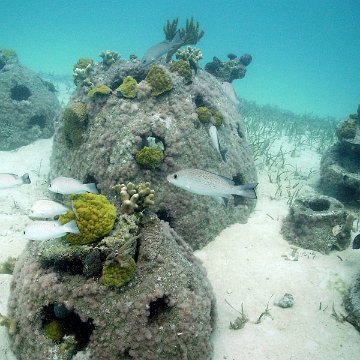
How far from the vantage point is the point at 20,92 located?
44.7 ft

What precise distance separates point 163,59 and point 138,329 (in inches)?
301

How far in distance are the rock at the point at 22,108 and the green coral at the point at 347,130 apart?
38.3 ft

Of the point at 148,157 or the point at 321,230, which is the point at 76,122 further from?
the point at 321,230

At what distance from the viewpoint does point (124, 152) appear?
6.78 metres

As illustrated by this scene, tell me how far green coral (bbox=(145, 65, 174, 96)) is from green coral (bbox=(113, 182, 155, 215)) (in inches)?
133

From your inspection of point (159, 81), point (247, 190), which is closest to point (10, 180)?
point (247, 190)

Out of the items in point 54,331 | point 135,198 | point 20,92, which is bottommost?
point 54,331

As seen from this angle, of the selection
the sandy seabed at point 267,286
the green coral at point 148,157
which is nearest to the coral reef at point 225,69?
the sandy seabed at point 267,286

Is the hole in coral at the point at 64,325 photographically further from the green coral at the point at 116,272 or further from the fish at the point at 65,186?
the fish at the point at 65,186

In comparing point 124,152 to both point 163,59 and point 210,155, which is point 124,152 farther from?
point 163,59

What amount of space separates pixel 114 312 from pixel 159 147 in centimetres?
418

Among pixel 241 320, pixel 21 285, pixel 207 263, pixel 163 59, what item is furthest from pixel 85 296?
pixel 163 59

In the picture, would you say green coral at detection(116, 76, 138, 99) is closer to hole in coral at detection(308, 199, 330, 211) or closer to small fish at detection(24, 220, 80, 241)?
small fish at detection(24, 220, 80, 241)

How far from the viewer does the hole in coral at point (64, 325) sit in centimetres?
404
